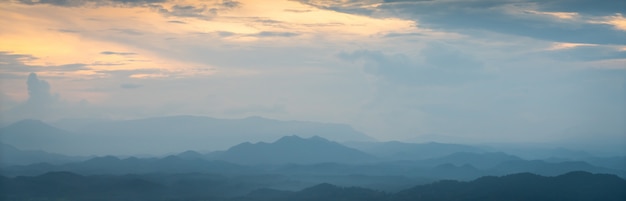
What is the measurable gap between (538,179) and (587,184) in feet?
43.4

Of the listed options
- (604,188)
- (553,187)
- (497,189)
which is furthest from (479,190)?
(604,188)

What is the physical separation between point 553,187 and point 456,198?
25432 millimetres

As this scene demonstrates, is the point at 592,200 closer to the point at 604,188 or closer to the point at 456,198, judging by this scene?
the point at 604,188

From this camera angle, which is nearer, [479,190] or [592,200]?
[592,200]

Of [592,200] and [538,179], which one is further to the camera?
[538,179]

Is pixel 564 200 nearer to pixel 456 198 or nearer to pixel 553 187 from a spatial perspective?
pixel 553 187

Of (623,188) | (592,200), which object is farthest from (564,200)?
(623,188)

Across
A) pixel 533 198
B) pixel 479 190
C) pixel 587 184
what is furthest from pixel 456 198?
pixel 587 184

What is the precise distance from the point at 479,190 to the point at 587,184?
27.8 metres

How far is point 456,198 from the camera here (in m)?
197

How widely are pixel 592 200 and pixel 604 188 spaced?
31.1ft

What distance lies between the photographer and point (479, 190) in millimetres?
198625

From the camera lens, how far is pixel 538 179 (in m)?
200

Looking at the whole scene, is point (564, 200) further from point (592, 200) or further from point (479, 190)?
point (479, 190)
